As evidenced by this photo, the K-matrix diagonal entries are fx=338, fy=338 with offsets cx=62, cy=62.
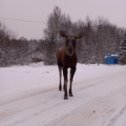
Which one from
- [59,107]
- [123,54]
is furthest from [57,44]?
[59,107]

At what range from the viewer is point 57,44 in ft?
167

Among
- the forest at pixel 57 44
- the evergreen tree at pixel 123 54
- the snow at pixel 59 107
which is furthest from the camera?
the evergreen tree at pixel 123 54

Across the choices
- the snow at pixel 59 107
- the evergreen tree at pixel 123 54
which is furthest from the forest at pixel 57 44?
the snow at pixel 59 107

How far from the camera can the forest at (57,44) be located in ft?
125

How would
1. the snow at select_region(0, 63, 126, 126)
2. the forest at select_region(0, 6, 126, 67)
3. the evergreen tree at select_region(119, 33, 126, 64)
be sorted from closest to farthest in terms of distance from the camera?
the snow at select_region(0, 63, 126, 126), the forest at select_region(0, 6, 126, 67), the evergreen tree at select_region(119, 33, 126, 64)

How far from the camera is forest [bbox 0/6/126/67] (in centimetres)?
3824

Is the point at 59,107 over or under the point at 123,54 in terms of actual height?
under

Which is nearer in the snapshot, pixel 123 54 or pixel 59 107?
pixel 59 107

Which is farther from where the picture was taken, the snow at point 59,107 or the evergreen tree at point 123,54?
the evergreen tree at point 123,54

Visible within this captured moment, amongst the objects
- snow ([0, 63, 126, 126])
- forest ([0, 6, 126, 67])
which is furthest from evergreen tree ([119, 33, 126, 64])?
snow ([0, 63, 126, 126])

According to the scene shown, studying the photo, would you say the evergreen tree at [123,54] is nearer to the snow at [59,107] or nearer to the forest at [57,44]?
the forest at [57,44]

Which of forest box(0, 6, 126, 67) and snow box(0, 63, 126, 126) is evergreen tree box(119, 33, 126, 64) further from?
snow box(0, 63, 126, 126)

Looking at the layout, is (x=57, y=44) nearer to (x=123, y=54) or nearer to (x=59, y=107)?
(x=123, y=54)

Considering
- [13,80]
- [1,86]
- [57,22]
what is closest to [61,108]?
[1,86]
